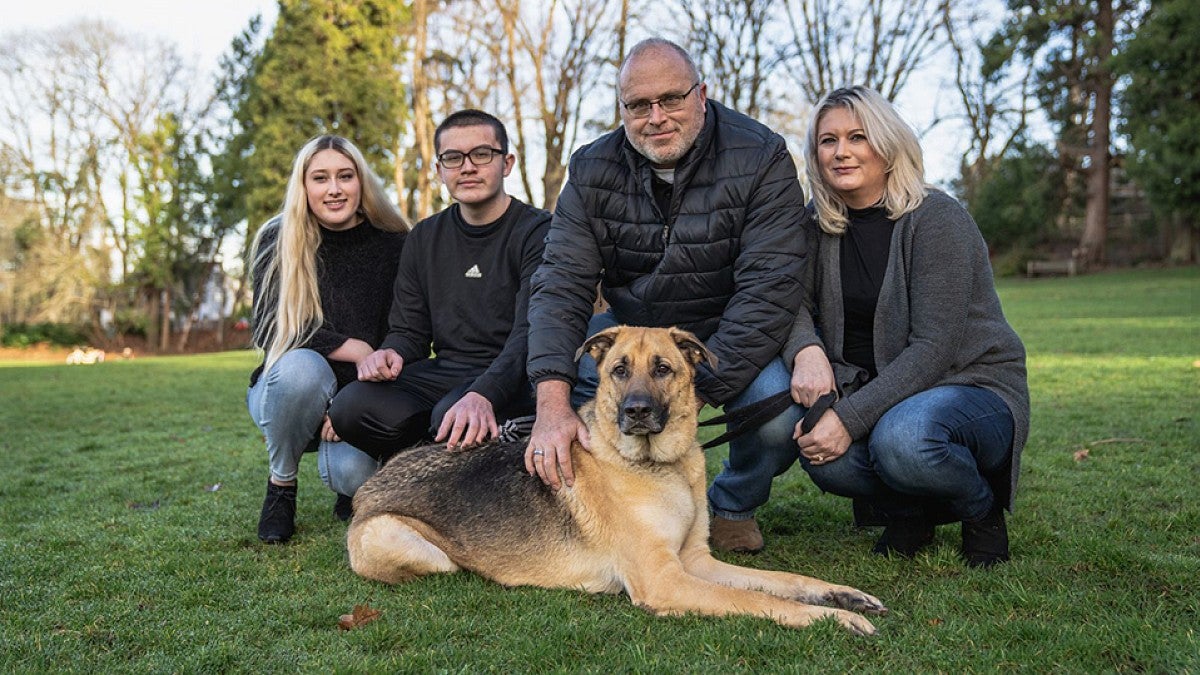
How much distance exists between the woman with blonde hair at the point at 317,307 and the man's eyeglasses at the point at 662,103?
79.6 inches

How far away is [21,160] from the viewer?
32531 millimetres

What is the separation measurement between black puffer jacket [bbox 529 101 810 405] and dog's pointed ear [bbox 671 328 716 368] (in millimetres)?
136

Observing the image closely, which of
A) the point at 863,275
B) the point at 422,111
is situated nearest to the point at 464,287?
the point at 863,275

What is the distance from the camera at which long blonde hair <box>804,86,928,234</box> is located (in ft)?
13.4

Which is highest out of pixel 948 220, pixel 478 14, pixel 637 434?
pixel 478 14

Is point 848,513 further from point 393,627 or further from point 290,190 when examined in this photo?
point 290,190

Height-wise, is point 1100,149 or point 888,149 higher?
point 1100,149

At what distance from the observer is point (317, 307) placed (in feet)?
16.9

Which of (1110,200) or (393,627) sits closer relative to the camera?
(393,627)

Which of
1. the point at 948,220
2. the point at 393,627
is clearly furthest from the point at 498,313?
the point at 948,220

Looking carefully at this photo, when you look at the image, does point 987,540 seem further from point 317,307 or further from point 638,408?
point 317,307

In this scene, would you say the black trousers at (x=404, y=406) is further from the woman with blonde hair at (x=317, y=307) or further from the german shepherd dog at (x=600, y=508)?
the german shepherd dog at (x=600, y=508)

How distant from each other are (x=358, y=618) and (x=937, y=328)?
2.86 meters

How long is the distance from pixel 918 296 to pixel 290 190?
3766 millimetres
